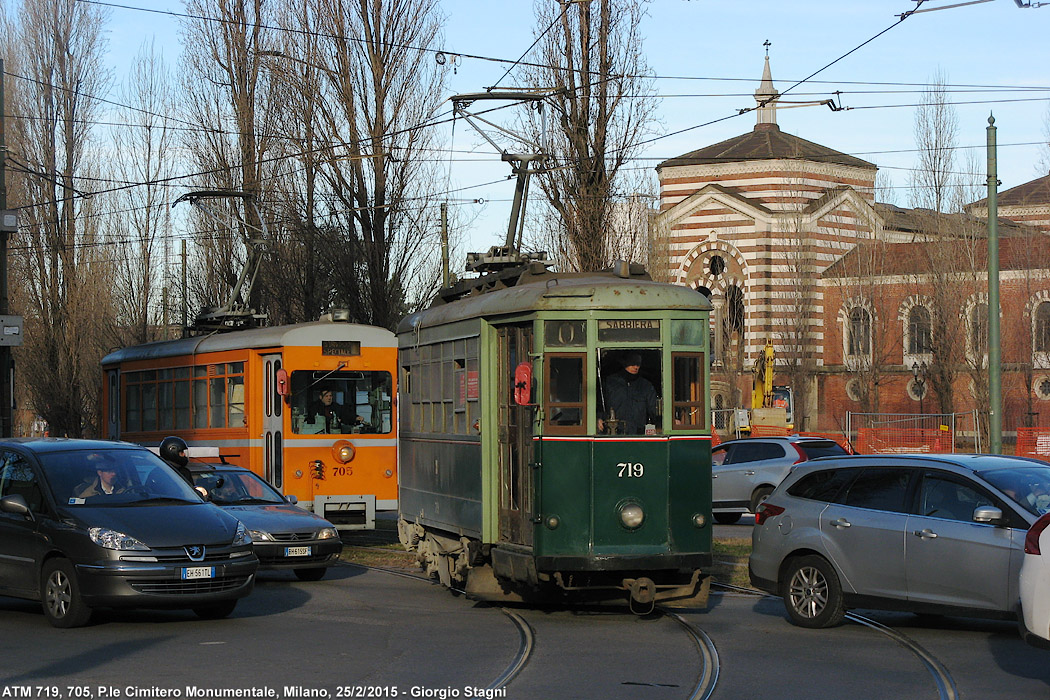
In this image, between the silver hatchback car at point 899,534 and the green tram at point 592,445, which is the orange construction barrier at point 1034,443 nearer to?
the silver hatchback car at point 899,534

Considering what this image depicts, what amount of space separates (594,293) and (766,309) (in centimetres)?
4521

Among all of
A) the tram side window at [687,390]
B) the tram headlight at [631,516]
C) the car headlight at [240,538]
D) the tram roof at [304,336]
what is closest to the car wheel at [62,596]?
the car headlight at [240,538]

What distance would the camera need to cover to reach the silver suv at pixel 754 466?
24.0 m

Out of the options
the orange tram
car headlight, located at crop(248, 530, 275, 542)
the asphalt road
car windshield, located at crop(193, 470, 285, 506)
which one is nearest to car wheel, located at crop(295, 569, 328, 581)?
car headlight, located at crop(248, 530, 275, 542)

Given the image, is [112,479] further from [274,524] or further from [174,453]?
[274,524]

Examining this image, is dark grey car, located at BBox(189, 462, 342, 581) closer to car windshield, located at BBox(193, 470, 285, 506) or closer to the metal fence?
car windshield, located at BBox(193, 470, 285, 506)

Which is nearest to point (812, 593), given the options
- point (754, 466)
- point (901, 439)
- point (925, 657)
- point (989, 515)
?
point (925, 657)

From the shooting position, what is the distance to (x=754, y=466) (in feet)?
79.6

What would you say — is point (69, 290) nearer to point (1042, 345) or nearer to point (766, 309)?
point (766, 309)

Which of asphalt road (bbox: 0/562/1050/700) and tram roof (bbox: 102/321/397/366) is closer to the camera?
asphalt road (bbox: 0/562/1050/700)

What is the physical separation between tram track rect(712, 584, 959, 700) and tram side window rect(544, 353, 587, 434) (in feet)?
10.3

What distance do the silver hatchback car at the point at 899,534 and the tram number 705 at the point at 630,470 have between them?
1505 mm

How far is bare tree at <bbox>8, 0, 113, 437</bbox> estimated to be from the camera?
4272cm

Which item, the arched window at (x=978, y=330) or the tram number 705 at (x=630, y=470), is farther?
the arched window at (x=978, y=330)
